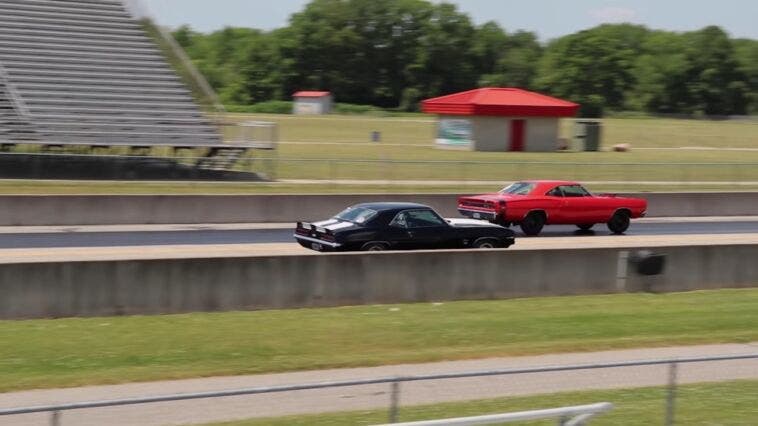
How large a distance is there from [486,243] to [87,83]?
2293 cm

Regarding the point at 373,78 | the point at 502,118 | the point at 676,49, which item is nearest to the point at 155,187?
the point at 502,118

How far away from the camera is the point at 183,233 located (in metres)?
28.9

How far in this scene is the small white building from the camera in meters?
115

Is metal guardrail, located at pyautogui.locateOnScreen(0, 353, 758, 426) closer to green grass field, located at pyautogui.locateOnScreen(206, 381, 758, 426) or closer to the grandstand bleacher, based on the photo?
green grass field, located at pyautogui.locateOnScreen(206, 381, 758, 426)

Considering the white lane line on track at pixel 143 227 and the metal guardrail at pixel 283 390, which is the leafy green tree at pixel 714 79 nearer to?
the white lane line on track at pixel 143 227

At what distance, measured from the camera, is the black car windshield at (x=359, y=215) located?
23156 mm

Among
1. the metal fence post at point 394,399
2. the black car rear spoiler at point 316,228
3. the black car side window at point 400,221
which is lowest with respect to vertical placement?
the black car rear spoiler at point 316,228

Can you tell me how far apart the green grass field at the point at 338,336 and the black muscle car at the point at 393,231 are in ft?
13.5

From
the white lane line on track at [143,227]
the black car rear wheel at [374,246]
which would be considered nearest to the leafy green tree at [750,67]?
the white lane line on track at [143,227]

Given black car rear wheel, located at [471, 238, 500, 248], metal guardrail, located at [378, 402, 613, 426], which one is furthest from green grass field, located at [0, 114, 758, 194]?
metal guardrail, located at [378, 402, 613, 426]

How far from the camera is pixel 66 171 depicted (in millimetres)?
37281

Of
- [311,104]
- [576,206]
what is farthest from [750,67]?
[576,206]

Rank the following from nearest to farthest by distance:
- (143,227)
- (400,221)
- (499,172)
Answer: (400,221) → (143,227) → (499,172)

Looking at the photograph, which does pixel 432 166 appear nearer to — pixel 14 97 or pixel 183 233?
pixel 14 97
